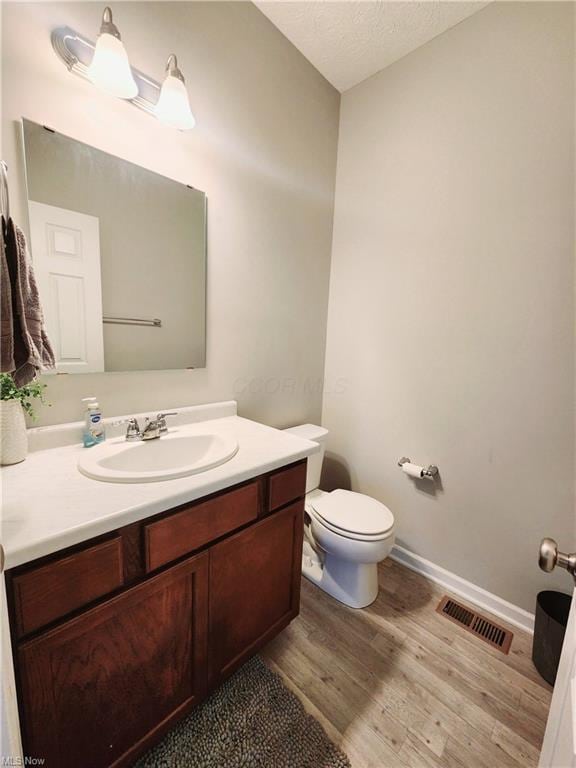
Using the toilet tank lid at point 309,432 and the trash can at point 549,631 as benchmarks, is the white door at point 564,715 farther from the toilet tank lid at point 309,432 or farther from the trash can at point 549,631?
the toilet tank lid at point 309,432

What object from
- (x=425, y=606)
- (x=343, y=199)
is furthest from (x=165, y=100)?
(x=425, y=606)

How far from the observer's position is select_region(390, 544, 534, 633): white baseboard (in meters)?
1.47

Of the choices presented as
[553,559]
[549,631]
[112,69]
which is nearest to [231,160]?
[112,69]

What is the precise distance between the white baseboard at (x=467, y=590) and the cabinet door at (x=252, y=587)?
2.76ft

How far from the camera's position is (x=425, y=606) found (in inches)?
61.9

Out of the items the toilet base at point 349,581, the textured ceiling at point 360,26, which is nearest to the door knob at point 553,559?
the toilet base at point 349,581

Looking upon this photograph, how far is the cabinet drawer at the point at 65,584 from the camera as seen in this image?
63 centimetres

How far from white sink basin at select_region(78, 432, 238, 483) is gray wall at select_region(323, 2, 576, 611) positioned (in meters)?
1.09

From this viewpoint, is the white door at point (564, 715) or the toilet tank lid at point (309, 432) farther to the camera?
the toilet tank lid at point (309, 432)

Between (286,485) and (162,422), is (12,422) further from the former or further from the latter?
(286,485)

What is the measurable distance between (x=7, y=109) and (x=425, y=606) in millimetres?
2507

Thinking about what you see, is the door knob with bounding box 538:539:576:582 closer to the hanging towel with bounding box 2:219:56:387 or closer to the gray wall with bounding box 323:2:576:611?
the gray wall with bounding box 323:2:576:611

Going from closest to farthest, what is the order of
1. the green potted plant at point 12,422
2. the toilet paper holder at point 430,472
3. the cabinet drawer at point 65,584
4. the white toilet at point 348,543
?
the cabinet drawer at point 65,584 < the green potted plant at point 12,422 < the white toilet at point 348,543 < the toilet paper holder at point 430,472

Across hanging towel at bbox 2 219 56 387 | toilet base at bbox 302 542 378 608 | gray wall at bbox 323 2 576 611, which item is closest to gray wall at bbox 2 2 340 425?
gray wall at bbox 323 2 576 611
